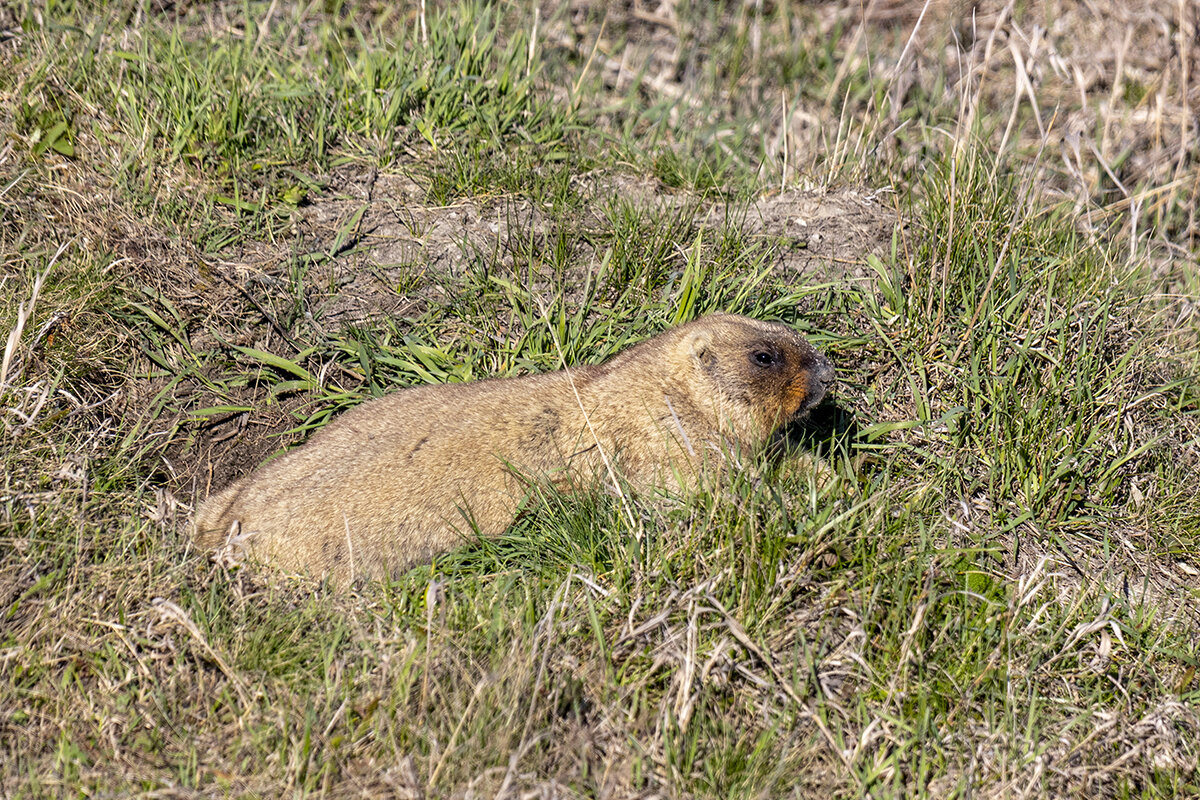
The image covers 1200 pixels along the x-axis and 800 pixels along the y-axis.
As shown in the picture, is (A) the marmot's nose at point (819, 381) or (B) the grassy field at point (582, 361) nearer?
(B) the grassy field at point (582, 361)

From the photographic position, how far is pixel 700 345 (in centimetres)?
473

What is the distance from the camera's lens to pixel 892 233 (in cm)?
576

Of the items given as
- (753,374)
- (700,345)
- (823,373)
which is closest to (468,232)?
(700,345)

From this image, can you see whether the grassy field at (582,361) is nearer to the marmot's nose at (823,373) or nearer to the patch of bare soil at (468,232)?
the patch of bare soil at (468,232)

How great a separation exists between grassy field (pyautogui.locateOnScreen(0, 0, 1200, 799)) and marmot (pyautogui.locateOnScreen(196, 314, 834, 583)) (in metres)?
0.20

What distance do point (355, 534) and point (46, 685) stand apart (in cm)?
121

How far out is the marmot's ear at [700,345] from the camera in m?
4.73

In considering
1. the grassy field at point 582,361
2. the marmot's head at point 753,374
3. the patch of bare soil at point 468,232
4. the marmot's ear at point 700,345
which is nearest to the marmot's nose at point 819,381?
the marmot's head at point 753,374

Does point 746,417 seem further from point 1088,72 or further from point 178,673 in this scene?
point 1088,72

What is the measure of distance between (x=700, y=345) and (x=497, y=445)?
107 centimetres

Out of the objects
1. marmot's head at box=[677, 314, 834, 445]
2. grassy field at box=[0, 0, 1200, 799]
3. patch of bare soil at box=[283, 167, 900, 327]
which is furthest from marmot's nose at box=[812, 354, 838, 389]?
patch of bare soil at box=[283, 167, 900, 327]

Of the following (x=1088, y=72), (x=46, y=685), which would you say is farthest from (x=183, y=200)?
(x=1088, y=72)

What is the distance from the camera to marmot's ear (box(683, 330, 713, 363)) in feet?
15.5

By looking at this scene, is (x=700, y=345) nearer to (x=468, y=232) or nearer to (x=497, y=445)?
(x=497, y=445)
